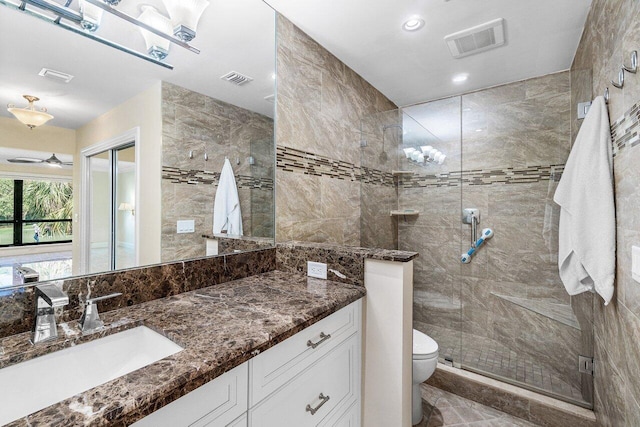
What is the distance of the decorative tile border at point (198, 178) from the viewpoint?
1291 millimetres

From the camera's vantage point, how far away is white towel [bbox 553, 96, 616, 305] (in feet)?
4.36

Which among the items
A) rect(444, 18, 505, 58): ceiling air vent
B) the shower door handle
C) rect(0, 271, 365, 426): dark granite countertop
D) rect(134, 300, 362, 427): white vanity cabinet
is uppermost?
rect(444, 18, 505, 58): ceiling air vent

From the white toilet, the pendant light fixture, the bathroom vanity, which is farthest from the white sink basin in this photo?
the white toilet

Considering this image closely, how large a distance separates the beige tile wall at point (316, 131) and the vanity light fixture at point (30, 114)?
3.54 feet

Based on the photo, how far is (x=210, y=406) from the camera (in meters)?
0.72

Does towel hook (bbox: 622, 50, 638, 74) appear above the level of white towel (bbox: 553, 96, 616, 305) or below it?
above

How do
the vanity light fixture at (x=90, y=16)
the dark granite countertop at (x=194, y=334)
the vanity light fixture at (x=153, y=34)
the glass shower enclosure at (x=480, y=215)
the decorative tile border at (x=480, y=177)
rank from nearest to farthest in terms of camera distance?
the dark granite countertop at (x=194, y=334) < the vanity light fixture at (x=90, y=16) < the vanity light fixture at (x=153, y=34) < the glass shower enclosure at (x=480, y=215) < the decorative tile border at (x=480, y=177)

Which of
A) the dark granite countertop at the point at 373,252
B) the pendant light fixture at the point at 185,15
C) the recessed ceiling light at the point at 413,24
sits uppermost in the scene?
the recessed ceiling light at the point at 413,24

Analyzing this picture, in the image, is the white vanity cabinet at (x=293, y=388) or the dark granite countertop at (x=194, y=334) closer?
the dark granite countertop at (x=194, y=334)

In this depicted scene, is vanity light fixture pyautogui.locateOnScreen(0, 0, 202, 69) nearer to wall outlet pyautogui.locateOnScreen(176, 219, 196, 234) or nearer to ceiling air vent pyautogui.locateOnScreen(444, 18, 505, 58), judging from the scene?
wall outlet pyautogui.locateOnScreen(176, 219, 196, 234)

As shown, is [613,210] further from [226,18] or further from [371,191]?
[226,18]

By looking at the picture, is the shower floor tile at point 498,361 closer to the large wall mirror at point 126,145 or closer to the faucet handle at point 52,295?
the large wall mirror at point 126,145

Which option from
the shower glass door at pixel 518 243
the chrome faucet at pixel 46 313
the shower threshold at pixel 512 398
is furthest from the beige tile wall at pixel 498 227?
the chrome faucet at pixel 46 313

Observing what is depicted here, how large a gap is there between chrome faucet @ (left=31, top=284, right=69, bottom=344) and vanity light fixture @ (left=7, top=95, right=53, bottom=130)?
525mm
